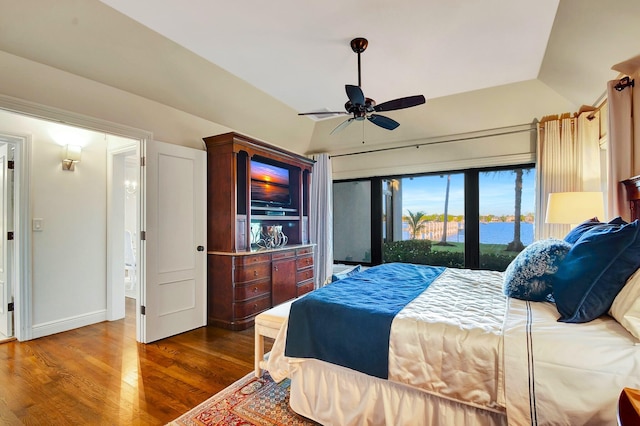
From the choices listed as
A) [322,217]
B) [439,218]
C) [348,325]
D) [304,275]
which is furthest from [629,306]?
[322,217]

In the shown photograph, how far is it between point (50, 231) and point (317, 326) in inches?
128

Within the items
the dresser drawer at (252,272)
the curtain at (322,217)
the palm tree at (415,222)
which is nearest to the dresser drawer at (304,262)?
the curtain at (322,217)

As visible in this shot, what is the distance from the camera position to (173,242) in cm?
318

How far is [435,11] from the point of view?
2246 millimetres

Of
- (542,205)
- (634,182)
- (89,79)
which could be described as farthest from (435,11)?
(89,79)

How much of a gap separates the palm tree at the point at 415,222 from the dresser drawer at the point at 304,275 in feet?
5.61

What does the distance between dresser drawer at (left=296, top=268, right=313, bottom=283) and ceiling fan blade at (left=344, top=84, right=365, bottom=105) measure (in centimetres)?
265

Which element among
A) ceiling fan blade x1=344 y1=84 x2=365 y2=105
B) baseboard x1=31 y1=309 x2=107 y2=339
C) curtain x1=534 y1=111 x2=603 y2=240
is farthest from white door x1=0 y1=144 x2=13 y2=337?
curtain x1=534 y1=111 x2=603 y2=240

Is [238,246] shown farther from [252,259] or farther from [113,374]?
[113,374]

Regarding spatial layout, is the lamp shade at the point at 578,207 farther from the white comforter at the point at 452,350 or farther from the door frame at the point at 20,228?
the door frame at the point at 20,228

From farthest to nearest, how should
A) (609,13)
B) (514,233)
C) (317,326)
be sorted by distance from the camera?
(514,233), (609,13), (317,326)

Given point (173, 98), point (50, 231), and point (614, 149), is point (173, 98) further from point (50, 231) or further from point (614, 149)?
point (614, 149)

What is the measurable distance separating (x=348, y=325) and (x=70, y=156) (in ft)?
11.7

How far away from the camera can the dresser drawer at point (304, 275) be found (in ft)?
14.2
